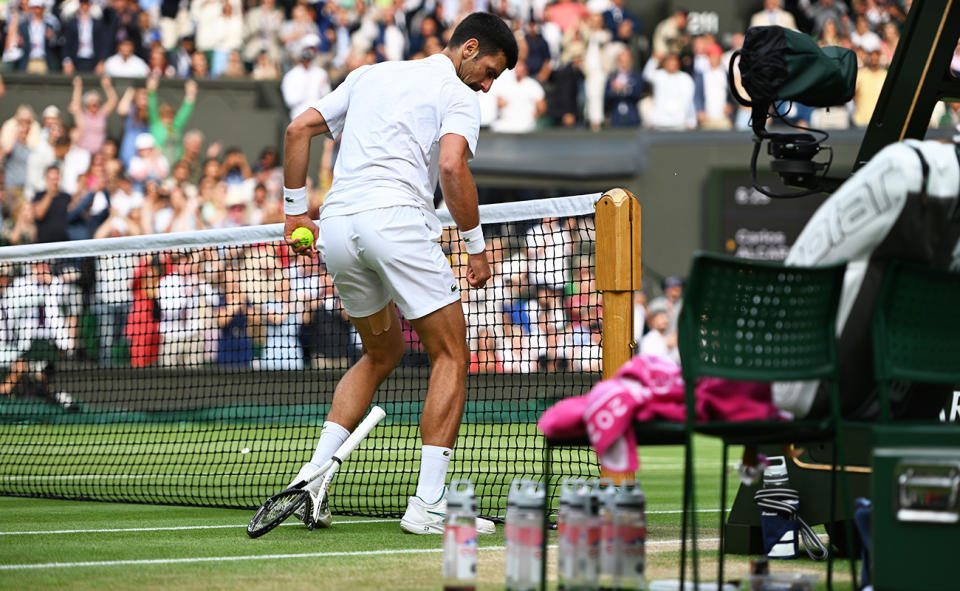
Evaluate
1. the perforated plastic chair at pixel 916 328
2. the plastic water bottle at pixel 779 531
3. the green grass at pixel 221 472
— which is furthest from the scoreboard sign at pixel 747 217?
the perforated plastic chair at pixel 916 328

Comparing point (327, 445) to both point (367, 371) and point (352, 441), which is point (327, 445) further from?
point (367, 371)

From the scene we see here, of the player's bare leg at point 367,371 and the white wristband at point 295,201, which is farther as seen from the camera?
the player's bare leg at point 367,371

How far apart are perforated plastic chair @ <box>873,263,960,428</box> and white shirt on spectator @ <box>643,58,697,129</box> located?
16561 millimetres

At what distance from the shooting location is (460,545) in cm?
417

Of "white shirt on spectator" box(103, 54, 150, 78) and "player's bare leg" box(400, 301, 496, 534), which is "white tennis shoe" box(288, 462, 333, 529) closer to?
"player's bare leg" box(400, 301, 496, 534)

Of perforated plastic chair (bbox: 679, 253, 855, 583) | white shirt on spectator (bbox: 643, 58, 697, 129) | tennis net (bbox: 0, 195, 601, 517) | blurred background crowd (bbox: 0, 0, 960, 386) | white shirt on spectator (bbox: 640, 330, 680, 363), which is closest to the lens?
perforated plastic chair (bbox: 679, 253, 855, 583)

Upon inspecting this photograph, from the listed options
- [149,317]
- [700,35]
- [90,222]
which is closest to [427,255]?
[149,317]

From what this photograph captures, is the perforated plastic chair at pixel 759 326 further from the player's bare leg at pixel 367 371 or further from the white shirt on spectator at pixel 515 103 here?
the white shirt on spectator at pixel 515 103

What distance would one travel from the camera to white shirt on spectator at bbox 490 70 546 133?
20.9 meters

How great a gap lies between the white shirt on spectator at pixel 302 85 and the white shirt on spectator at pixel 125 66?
6.89 feet

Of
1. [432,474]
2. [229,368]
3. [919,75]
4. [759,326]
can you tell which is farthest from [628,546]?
[229,368]

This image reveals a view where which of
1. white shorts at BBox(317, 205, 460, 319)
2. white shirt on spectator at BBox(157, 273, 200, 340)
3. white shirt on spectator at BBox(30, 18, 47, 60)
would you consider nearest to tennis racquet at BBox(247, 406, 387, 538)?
white shorts at BBox(317, 205, 460, 319)

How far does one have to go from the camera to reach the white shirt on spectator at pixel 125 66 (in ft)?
67.8

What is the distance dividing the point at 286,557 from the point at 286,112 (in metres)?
15.6
